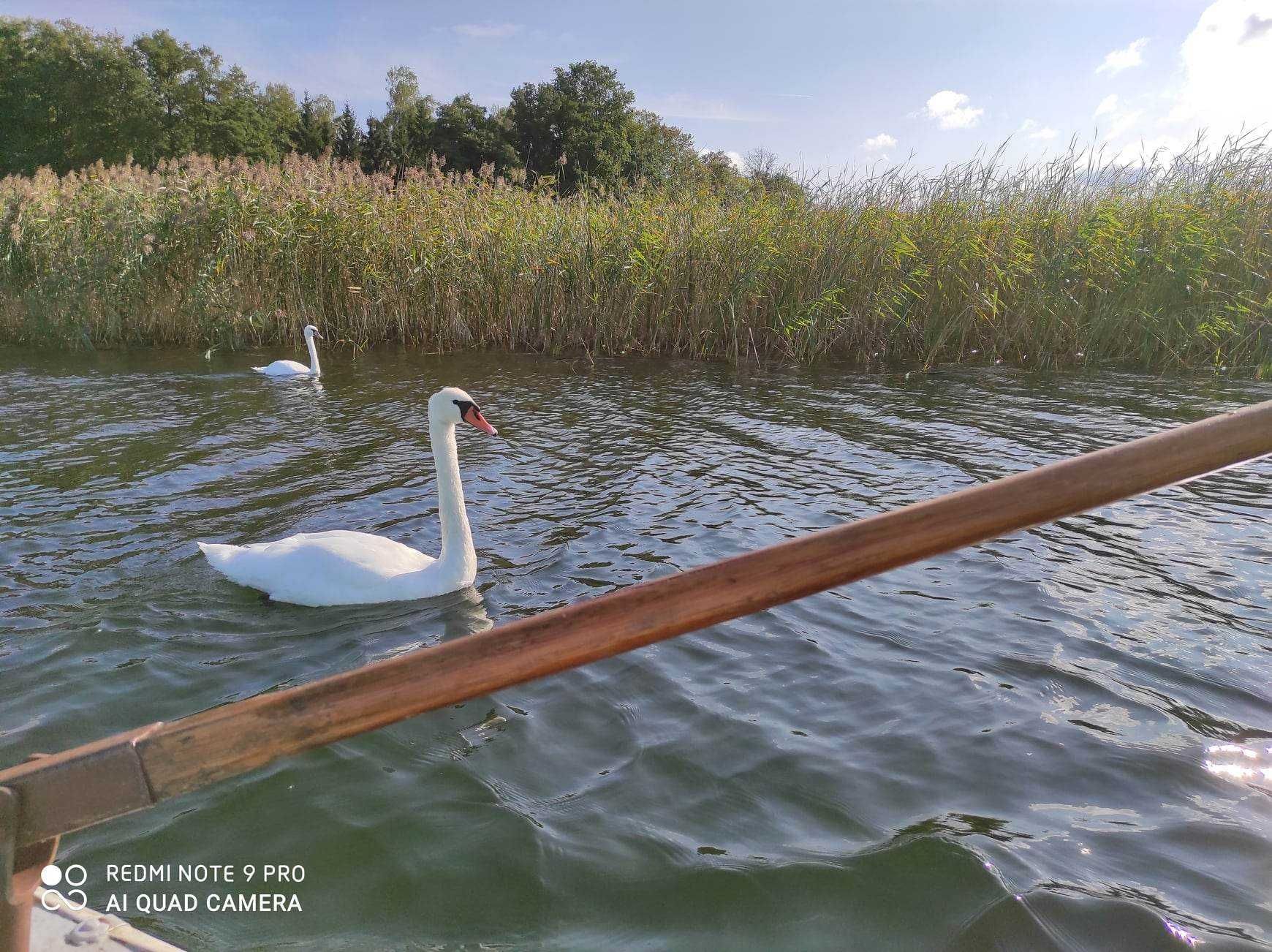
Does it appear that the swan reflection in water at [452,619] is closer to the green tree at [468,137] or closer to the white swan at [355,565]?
the white swan at [355,565]

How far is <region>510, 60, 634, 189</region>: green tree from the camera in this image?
133 feet

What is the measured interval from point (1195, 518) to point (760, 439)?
3701 mm

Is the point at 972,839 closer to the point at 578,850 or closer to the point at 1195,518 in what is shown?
the point at 578,850

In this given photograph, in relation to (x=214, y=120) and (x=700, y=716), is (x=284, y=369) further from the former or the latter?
(x=214, y=120)

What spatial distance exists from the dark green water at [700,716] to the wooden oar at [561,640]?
144cm

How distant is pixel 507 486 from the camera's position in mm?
7008

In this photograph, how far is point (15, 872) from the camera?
1.20m

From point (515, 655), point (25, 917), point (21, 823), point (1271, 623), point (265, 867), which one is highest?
point (515, 655)

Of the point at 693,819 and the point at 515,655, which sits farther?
the point at 693,819

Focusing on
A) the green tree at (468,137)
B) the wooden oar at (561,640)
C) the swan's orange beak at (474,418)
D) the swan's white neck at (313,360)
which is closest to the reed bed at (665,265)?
the swan's white neck at (313,360)

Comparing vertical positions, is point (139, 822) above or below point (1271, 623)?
below

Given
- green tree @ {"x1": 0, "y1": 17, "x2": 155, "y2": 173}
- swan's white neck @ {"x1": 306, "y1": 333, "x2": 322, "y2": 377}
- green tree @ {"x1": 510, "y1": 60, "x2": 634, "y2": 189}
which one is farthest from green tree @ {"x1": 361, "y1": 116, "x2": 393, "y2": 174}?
swan's white neck @ {"x1": 306, "y1": 333, "x2": 322, "y2": 377}

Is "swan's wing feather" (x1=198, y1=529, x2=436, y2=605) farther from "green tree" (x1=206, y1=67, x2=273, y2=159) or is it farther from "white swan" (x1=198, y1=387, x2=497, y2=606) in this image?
"green tree" (x1=206, y1=67, x2=273, y2=159)

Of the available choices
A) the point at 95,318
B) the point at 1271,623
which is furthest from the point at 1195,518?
the point at 95,318
